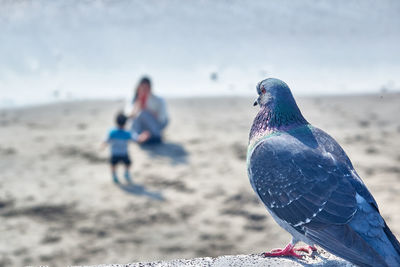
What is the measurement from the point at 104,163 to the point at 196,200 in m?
2.34

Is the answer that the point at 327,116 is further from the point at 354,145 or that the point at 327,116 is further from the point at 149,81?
the point at 149,81

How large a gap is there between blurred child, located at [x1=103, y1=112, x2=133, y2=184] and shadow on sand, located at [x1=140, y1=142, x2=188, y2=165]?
917mm

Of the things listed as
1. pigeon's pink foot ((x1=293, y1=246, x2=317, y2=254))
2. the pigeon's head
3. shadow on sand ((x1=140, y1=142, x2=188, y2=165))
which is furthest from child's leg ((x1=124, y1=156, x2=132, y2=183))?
the pigeon's head

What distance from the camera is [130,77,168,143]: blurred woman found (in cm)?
899

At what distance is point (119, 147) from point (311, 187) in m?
5.50

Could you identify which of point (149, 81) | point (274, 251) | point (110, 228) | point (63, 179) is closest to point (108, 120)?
point (149, 81)

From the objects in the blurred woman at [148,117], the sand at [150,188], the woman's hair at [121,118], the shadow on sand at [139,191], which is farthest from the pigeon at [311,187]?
the blurred woman at [148,117]

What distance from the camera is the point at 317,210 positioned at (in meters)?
2.05

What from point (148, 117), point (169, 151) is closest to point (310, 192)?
point (169, 151)

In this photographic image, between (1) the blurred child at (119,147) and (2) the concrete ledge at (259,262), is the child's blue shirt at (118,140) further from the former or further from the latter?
(2) the concrete ledge at (259,262)

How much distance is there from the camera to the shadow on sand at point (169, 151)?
26.5 feet

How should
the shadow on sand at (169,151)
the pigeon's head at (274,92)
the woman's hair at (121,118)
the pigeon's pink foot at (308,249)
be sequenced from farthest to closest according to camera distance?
the shadow on sand at (169,151), the woman's hair at (121,118), the pigeon's pink foot at (308,249), the pigeon's head at (274,92)

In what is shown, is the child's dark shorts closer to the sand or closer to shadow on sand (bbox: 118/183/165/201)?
the sand

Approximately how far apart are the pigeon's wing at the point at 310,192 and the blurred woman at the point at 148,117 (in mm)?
6784
